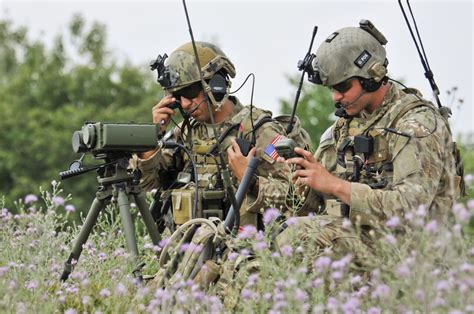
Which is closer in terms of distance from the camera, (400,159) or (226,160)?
(400,159)

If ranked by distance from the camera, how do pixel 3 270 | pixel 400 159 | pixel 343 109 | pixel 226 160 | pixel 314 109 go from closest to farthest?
pixel 3 270, pixel 400 159, pixel 343 109, pixel 226 160, pixel 314 109

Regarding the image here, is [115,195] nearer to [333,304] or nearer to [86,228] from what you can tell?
[86,228]

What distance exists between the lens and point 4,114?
52031 millimetres

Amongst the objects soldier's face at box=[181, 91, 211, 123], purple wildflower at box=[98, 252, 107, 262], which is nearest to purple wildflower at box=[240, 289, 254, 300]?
purple wildflower at box=[98, 252, 107, 262]

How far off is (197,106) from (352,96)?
1.53m

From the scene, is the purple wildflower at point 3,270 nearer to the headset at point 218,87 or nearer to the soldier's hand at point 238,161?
the soldier's hand at point 238,161

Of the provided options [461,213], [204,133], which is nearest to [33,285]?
[461,213]

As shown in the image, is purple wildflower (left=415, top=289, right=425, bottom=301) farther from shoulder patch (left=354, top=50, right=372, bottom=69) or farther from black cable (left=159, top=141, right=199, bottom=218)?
black cable (left=159, top=141, right=199, bottom=218)

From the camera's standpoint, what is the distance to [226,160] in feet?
28.2

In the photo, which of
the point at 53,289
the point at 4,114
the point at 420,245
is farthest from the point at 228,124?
the point at 4,114

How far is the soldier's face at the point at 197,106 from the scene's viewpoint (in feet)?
28.5

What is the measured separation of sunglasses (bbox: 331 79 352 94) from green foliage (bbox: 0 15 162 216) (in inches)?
1430

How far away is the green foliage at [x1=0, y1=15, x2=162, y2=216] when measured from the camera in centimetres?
4994

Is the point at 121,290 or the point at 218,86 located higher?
the point at 218,86
